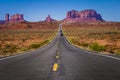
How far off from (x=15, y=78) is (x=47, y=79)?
1.12 meters

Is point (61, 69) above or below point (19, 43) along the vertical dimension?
above

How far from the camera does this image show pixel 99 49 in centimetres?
2662

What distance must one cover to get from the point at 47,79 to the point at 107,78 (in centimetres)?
195

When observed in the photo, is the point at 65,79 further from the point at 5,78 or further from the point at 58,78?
the point at 5,78

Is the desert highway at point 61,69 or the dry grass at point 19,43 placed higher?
the desert highway at point 61,69

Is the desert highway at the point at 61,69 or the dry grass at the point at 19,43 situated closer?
the desert highway at the point at 61,69

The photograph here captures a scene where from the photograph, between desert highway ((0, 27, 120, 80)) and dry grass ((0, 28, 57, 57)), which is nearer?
desert highway ((0, 27, 120, 80))

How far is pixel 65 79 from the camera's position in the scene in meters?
7.22

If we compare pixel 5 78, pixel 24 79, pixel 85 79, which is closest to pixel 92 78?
pixel 85 79

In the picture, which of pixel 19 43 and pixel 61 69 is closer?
pixel 61 69

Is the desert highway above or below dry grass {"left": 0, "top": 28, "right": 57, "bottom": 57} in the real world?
above

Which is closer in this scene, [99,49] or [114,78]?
[114,78]

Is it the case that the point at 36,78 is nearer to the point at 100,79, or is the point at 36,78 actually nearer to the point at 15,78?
the point at 15,78

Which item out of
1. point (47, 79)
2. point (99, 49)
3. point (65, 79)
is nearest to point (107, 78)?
point (65, 79)
